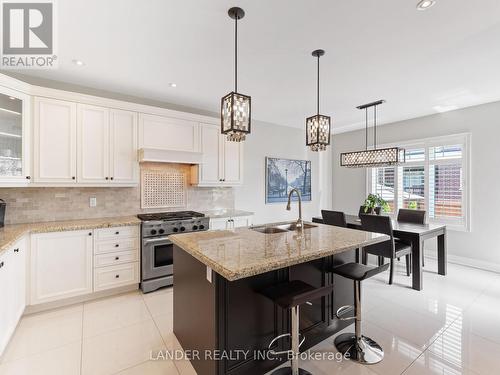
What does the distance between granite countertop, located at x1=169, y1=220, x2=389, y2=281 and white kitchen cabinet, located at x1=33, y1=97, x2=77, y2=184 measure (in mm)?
1954

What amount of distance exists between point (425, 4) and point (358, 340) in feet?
8.93

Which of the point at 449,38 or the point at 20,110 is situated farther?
the point at 20,110

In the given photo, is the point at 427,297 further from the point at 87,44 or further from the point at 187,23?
the point at 87,44

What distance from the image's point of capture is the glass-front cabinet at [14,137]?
8.14ft

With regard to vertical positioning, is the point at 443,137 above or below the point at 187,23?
below

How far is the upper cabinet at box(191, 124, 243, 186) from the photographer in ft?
13.0

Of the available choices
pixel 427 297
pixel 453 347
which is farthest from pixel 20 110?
pixel 427 297

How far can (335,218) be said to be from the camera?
3902 mm

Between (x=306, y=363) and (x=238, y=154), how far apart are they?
3216mm

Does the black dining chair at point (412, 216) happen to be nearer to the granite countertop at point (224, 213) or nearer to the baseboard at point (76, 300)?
the granite countertop at point (224, 213)

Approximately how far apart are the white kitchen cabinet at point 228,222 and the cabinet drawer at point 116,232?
107 centimetres

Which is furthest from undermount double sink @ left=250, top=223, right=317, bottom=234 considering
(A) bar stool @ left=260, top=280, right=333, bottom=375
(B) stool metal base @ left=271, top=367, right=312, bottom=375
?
(B) stool metal base @ left=271, top=367, right=312, bottom=375

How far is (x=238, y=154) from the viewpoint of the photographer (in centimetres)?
438

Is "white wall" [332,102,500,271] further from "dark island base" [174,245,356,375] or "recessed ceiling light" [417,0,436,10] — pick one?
"dark island base" [174,245,356,375]
